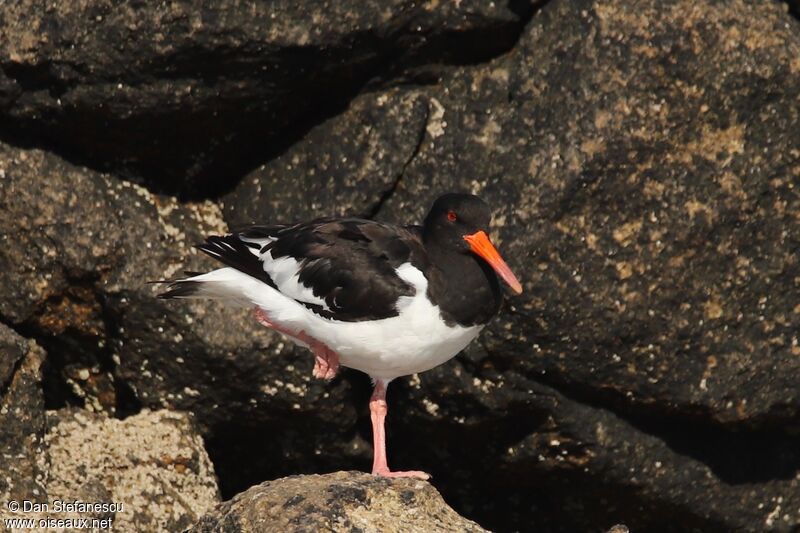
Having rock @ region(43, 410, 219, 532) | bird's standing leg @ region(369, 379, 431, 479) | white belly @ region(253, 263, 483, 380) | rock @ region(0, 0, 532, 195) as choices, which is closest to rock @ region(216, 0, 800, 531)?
rock @ region(0, 0, 532, 195)

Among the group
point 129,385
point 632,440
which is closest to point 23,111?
point 129,385

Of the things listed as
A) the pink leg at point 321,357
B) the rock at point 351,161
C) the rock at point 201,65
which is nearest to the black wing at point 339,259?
the pink leg at point 321,357

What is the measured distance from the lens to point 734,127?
25.9ft

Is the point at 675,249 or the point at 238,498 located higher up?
the point at 675,249

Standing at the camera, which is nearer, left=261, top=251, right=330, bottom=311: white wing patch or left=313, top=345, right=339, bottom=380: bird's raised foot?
left=261, top=251, right=330, bottom=311: white wing patch

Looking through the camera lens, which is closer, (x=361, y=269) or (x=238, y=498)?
(x=238, y=498)

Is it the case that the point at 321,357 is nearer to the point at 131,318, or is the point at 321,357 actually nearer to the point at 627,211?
the point at 131,318

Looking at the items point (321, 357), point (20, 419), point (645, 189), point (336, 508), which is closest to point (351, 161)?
point (321, 357)

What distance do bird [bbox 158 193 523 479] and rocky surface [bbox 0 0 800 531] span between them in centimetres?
75

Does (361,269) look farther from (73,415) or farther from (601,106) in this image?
(73,415)

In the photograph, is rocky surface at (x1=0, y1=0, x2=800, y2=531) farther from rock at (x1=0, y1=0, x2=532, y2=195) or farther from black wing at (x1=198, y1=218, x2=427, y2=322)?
black wing at (x1=198, y1=218, x2=427, y2=322)

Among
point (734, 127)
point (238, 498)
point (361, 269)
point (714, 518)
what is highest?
point (734, 127)

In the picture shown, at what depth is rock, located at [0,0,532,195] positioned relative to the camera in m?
7.66

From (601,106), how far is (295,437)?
2848mm
